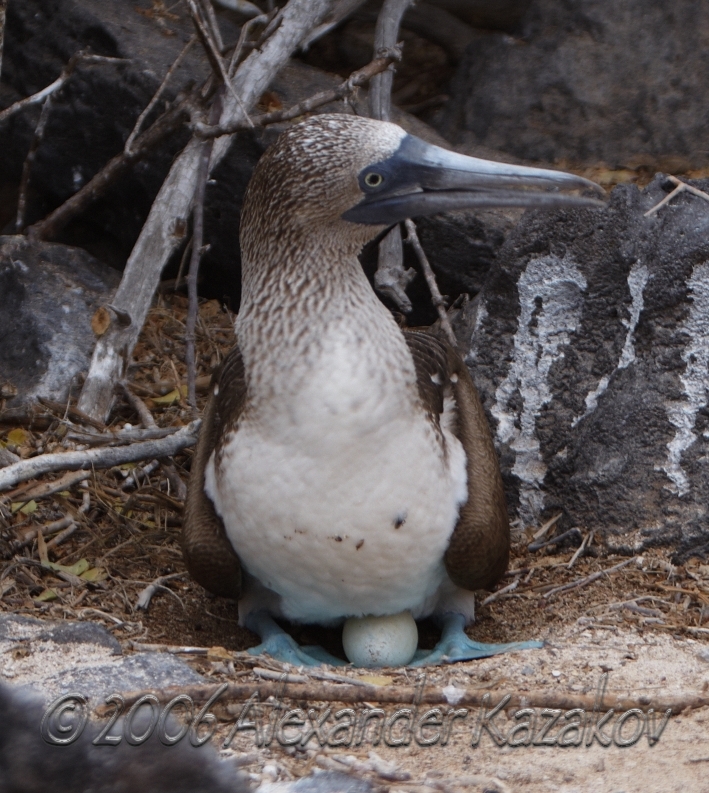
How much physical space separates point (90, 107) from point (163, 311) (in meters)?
1.04

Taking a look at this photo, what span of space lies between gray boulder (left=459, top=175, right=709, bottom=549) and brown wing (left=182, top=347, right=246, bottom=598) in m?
1.26

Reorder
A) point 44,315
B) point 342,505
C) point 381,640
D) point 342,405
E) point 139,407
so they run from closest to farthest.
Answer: point 342,405
point 342,505
point 381,640
point 139,407
point 44,315

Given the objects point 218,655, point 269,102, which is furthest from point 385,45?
point 218,655

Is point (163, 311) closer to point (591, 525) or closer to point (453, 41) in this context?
point (453, 41)

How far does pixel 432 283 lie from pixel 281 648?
185 cm

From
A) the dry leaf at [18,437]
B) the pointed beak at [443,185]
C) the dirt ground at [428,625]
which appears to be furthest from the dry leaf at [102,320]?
the pointed beak at [443,185]

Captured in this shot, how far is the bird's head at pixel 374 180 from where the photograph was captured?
327 centimetres

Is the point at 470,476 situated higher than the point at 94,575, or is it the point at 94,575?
the point at 470,476

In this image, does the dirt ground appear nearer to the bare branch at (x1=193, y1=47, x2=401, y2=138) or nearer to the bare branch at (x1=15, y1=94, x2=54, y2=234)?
the bare branch at (x1=15, y1=94, x2=54, y2=234)

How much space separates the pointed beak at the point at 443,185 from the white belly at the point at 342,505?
618 mm

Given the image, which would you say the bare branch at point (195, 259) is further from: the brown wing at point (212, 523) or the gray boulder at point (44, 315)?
the gray boulder at point (44, 315)

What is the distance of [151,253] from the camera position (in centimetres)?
473

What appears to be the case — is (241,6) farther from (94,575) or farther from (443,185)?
(94,575)

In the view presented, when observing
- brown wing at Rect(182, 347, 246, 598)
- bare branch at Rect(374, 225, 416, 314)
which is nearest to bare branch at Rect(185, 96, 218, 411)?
brown wing at Rect(182, 347, 246, 598)
